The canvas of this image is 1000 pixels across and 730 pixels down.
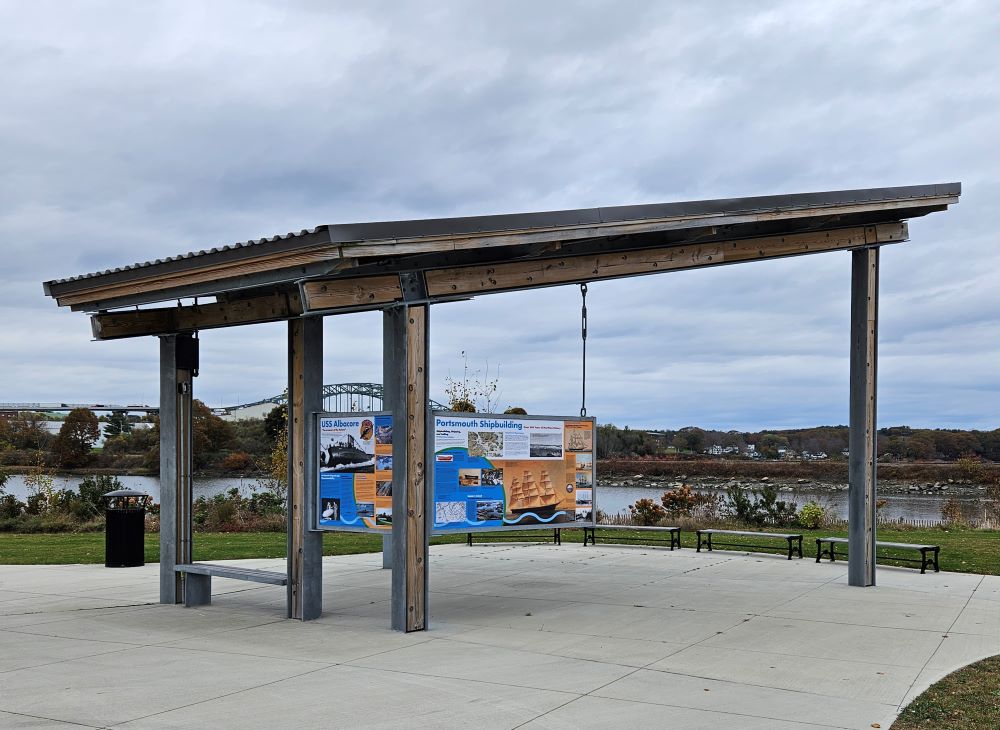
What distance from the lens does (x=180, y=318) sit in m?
11.0

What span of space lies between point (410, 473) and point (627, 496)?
835 inches

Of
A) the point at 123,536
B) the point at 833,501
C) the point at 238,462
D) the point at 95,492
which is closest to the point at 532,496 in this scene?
the point at 123,536

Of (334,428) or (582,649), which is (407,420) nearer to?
(334,428)

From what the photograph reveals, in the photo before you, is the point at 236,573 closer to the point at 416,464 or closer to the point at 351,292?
the point at 416,464

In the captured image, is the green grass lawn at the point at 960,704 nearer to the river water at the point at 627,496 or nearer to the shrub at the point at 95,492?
the river water at the point at 627,496

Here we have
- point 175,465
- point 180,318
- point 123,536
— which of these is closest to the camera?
point 175,465

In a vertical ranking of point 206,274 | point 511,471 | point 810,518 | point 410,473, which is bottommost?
point 810,518

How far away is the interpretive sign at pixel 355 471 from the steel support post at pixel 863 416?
639 cm

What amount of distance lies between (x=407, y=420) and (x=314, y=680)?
9.02 feet

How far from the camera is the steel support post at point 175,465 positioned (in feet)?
35.8

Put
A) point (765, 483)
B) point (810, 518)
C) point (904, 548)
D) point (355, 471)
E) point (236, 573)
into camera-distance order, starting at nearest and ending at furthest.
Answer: point (355, 471) → point (236, 573) → point (904, 548) → point (810, 518) → point (765, 483)

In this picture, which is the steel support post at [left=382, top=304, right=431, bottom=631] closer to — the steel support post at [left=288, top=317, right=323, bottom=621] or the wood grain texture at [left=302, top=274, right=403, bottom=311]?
the wood grain texture at [left=302, top=274, right=403, bottom=311]

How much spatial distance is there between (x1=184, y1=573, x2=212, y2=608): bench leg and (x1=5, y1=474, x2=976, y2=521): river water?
33.8 feet

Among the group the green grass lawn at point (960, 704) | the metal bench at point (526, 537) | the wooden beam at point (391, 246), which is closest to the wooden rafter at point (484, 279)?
the wooden beam at point (391, 246)
